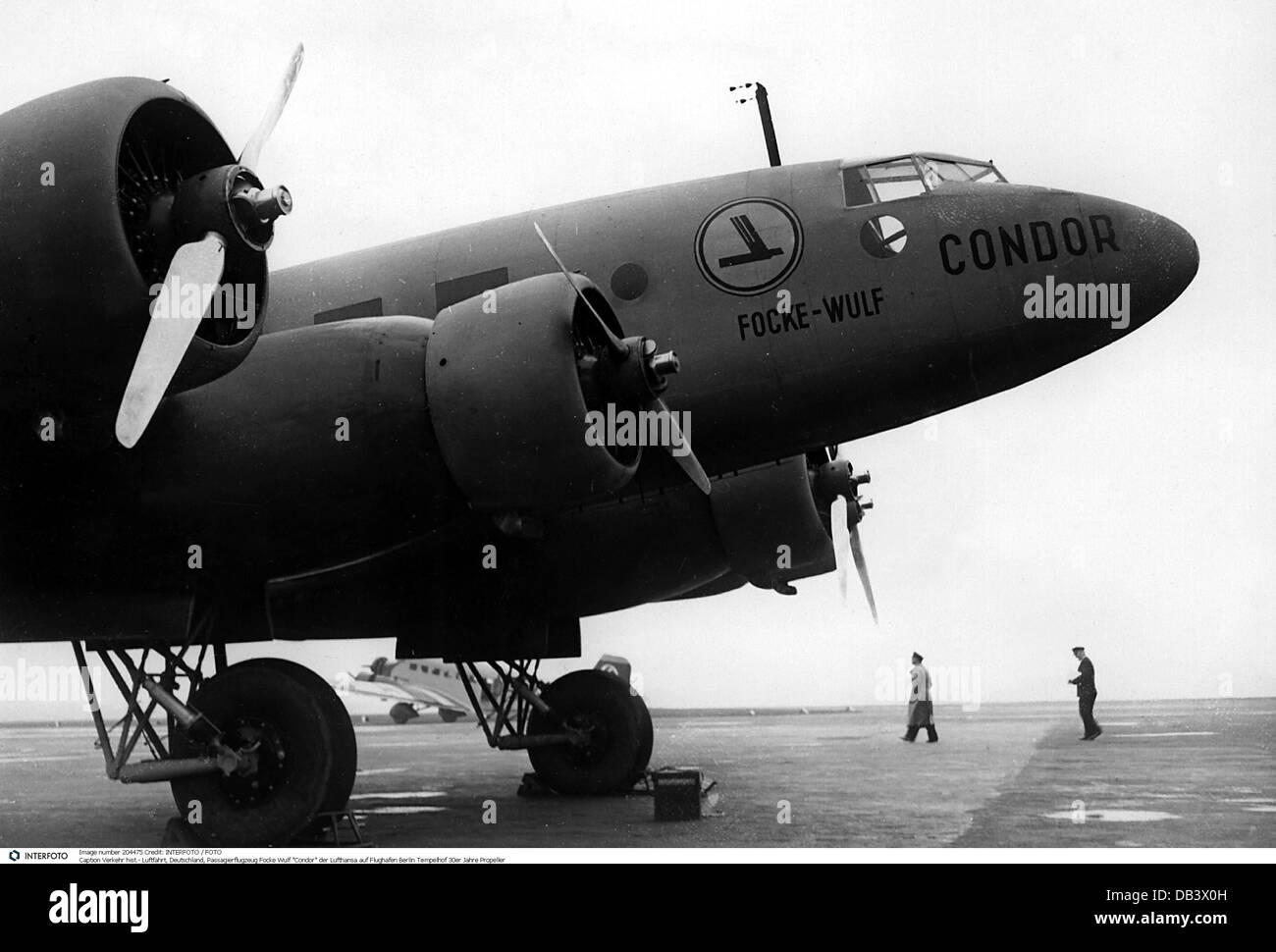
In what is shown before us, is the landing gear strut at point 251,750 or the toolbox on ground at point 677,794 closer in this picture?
the landing gear strut at point 251,750

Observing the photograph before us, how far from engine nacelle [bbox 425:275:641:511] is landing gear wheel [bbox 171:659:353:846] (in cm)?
184

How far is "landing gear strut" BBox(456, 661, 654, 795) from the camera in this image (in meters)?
11.9

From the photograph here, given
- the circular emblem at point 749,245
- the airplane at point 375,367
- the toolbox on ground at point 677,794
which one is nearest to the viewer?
the airplane at point 375,367

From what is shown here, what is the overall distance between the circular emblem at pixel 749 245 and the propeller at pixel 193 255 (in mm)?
3352

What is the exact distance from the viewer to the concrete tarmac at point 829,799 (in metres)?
9.03

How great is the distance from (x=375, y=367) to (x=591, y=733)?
5289 mm

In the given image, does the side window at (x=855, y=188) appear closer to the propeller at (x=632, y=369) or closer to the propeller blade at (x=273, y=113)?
the propeller at (x=632, y=369)

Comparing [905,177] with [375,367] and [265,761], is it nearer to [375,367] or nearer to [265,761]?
[375,367]

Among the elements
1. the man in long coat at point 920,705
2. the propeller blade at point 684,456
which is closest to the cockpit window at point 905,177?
the propeller blade at point 684,456

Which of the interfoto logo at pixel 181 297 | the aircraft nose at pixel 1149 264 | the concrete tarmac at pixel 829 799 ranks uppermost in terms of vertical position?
the aircraft nose at pixel 1149 264

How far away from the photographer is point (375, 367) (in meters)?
7.88
